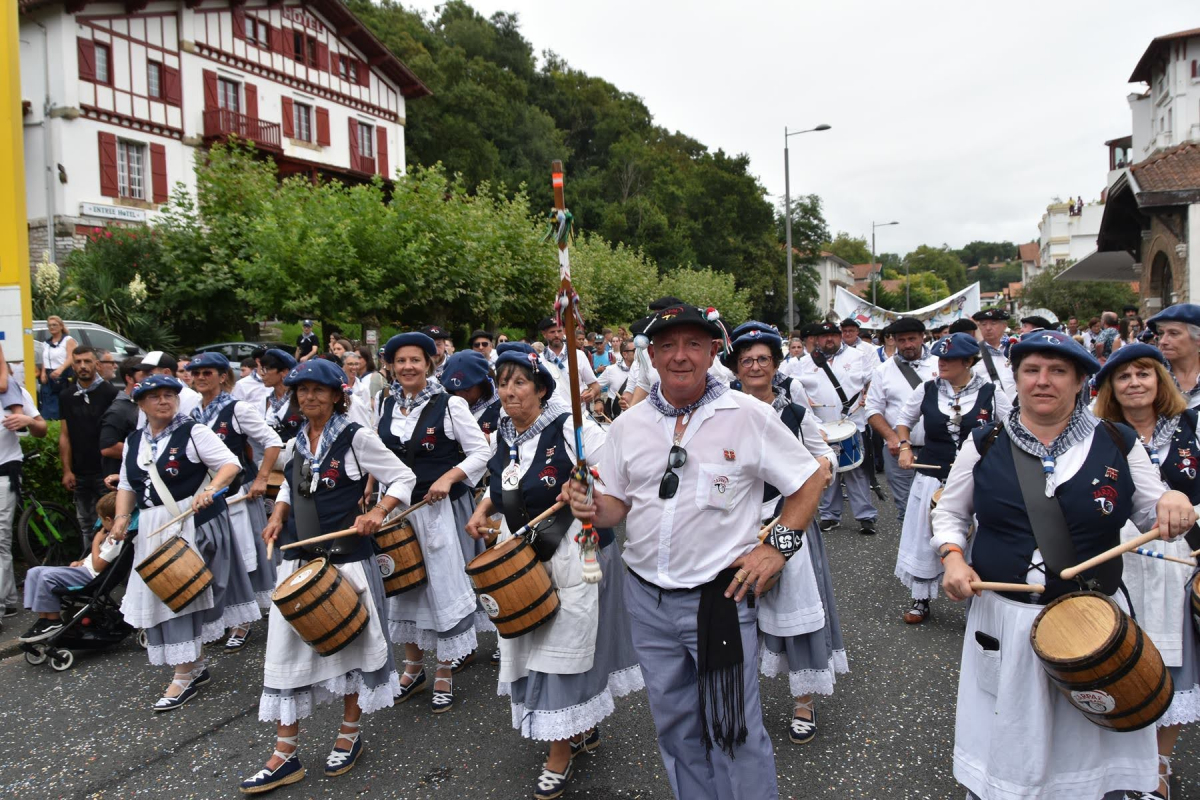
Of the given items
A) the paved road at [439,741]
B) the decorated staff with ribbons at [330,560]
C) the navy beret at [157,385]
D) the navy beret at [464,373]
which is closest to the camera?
the paved road at [439,741]

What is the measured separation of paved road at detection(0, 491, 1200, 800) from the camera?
412 centimetres

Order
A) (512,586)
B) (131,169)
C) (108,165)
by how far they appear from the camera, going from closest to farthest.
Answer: (512,586), (108,165), (131,169)

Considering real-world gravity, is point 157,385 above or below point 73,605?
above

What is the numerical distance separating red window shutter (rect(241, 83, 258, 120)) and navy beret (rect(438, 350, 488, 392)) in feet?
103

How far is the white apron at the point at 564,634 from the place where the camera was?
13.2ft

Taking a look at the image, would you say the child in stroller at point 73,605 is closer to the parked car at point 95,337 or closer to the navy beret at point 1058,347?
the navy beret at point 1058,347

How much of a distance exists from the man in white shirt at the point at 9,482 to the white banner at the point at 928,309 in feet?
43.5

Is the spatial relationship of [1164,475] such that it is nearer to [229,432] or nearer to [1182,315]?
[1182,315]

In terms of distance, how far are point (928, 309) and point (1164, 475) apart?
15.7m

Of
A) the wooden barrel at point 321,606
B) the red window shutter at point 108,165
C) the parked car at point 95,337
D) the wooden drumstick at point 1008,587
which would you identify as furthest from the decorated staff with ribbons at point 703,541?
the red window shutter at point 108,165

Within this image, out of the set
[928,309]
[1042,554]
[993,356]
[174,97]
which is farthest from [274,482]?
[174,97]

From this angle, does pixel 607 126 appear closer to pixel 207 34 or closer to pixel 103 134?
pixel 207 34

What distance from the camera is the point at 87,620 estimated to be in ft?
20.6

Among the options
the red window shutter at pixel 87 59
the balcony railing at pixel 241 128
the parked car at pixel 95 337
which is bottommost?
the parked car at pixel 95 337
